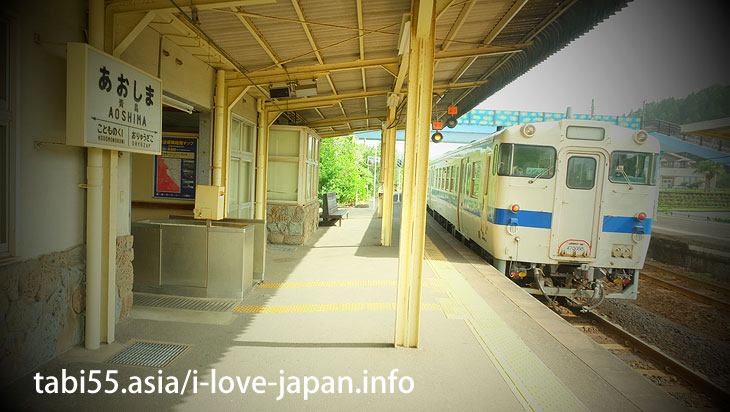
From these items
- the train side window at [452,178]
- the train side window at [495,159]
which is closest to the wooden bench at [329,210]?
the train side window at [452,178]

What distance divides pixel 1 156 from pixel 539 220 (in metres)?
7.00

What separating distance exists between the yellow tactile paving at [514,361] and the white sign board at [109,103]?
4.21 meters

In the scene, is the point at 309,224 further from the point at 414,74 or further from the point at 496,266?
the point at 414,74

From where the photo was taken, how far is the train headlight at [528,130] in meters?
6.94

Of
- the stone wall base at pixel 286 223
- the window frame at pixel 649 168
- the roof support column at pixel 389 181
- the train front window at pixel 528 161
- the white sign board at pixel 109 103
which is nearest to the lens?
the white sign board at pixel 109 103

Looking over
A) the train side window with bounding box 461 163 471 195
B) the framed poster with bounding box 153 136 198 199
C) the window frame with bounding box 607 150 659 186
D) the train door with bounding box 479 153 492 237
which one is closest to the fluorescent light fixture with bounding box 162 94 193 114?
the framed poster with bounding box 153 136 198 199

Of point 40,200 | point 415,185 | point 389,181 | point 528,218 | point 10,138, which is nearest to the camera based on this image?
point 10,138

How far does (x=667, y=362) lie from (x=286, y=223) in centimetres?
796

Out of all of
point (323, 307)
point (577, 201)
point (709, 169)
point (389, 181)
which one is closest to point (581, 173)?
point (577, 201)

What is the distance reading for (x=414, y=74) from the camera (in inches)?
166

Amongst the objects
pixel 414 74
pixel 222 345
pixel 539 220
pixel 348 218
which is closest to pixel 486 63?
pixel 539 220

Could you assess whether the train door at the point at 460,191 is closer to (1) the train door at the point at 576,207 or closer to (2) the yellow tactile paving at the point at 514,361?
(1) the train door at the point at 576,207

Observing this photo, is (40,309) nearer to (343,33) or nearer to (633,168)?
(343,33)

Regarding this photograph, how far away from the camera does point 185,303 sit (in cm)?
544
